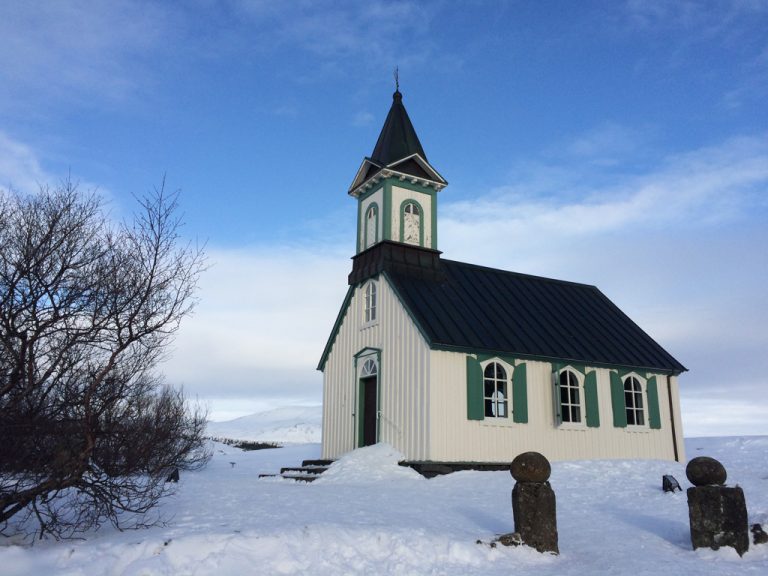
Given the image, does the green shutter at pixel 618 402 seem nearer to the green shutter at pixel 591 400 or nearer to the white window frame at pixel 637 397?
the white window frame at pixel 637 397

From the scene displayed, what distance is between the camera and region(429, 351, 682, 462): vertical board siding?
16.0m

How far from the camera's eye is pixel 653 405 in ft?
65.1

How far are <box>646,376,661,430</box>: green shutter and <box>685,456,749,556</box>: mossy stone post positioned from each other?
38.5 feet

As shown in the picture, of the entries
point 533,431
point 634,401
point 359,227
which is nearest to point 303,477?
point 533,431

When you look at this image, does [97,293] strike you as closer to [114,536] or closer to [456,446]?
[114,536]

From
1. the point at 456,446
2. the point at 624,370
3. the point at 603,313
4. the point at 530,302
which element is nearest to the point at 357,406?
the point at 456,446

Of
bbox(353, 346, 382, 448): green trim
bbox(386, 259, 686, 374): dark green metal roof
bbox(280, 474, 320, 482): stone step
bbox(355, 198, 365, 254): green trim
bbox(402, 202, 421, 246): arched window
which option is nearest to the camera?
bbox(280, 474, 320, 482): stone step

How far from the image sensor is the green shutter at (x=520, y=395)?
55.9 feet

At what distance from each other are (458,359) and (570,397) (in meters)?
3.92

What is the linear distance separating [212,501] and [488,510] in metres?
4.45

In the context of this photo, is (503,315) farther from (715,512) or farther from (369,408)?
(715,512)

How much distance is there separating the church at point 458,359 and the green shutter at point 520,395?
3 cm

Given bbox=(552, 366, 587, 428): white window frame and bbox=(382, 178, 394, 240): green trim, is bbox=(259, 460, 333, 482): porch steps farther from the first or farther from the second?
bbox=(382, 178, 394, 240): green trim

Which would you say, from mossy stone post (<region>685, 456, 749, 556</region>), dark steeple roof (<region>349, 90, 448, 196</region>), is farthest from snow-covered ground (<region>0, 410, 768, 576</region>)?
dark steeple roof (<region>349, 90, 448, 196</region>)
